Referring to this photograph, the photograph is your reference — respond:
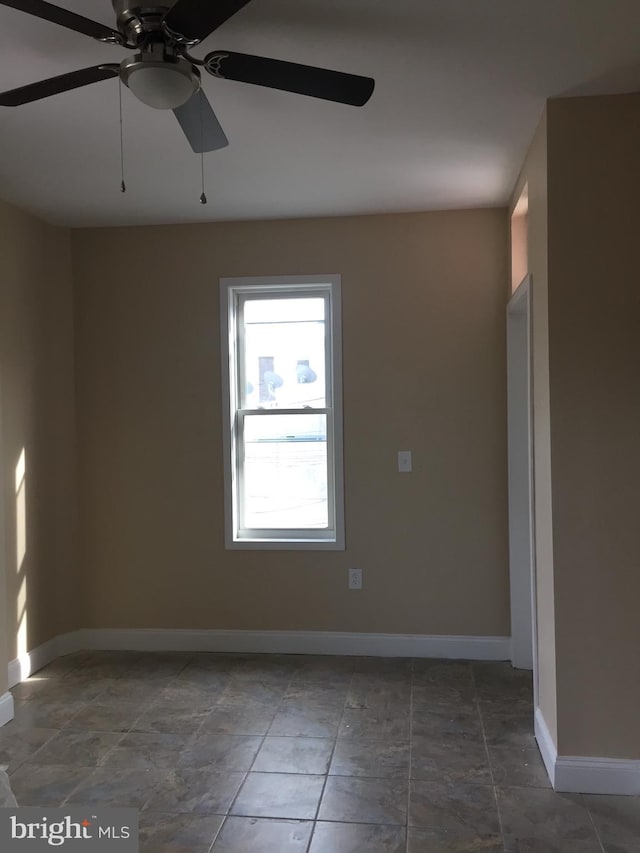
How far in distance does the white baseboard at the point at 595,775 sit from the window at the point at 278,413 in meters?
1.80

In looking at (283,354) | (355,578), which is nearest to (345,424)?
(283,354)

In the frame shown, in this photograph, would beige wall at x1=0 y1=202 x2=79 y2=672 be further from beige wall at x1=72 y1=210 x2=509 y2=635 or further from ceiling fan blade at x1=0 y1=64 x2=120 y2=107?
ceiling fan blade at x1=0 y1=64 x2=120 y2=107

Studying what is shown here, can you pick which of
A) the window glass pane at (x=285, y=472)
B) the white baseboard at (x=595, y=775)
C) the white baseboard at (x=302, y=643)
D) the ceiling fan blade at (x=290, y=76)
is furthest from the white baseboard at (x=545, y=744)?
the ceiling fan blade at (x=290, y=76)

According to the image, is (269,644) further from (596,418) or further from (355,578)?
(596,418)

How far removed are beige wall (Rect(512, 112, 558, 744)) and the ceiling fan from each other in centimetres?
110

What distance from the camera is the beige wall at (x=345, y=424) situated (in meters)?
3.93

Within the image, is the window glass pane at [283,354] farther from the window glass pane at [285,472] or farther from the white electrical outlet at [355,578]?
the white electrical outlet at [355,578]

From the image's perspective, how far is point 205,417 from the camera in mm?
4133

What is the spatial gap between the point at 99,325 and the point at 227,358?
32.3 inches

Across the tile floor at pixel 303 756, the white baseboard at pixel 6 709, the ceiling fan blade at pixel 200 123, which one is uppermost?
the ceiling fan blade at pixel 200 123

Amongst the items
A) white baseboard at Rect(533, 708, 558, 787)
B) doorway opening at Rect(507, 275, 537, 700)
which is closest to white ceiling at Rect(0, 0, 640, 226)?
doorway opening at Rect(507, 275, 537, 700)

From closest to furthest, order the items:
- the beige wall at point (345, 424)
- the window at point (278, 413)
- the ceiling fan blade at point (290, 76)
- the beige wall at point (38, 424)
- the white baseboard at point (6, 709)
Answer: the ceiling fan blade at point (290, 76), the white baseboard at point (6, 709), the beige wall at point (38, 424), the beige wall at point (345, 424), the window at point (278, 413)

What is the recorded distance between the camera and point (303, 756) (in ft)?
9.40

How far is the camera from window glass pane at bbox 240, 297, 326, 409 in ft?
13.6
